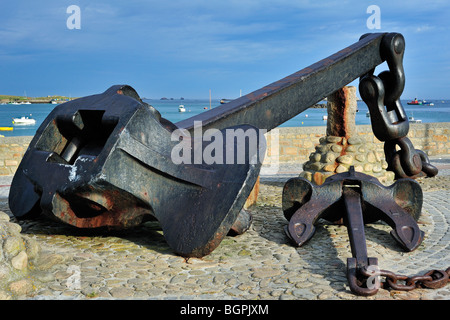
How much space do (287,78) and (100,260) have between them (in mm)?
2285

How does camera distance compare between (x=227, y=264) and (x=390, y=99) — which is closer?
(x=227, y=264)

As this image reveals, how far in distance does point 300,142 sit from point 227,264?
26.3 ft

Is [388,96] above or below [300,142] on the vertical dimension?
above

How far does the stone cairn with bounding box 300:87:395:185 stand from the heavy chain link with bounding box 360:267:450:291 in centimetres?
327

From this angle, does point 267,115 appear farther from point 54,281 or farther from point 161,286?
point 54,281

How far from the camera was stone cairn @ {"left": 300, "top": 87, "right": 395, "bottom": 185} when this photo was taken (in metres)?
6.28

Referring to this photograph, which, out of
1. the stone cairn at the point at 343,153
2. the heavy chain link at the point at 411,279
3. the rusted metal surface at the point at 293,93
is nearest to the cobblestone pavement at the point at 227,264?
the heavy chain link at the point at 411,279

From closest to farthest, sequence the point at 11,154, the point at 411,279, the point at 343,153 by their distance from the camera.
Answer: the point at 411,279, the point at 343,153, the point at 11,154

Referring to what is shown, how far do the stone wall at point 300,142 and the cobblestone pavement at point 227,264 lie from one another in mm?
4754

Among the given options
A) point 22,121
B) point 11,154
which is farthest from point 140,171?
point 22,121

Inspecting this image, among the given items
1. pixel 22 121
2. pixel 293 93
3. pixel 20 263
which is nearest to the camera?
pixel 20 263

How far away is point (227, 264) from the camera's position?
137 inches

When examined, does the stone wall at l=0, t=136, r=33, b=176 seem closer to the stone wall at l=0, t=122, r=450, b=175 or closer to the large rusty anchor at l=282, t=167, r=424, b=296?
the stone wall at l=0, t=122, r=450, b=175

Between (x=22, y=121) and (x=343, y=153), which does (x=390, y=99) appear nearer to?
(x=343, y=153)
